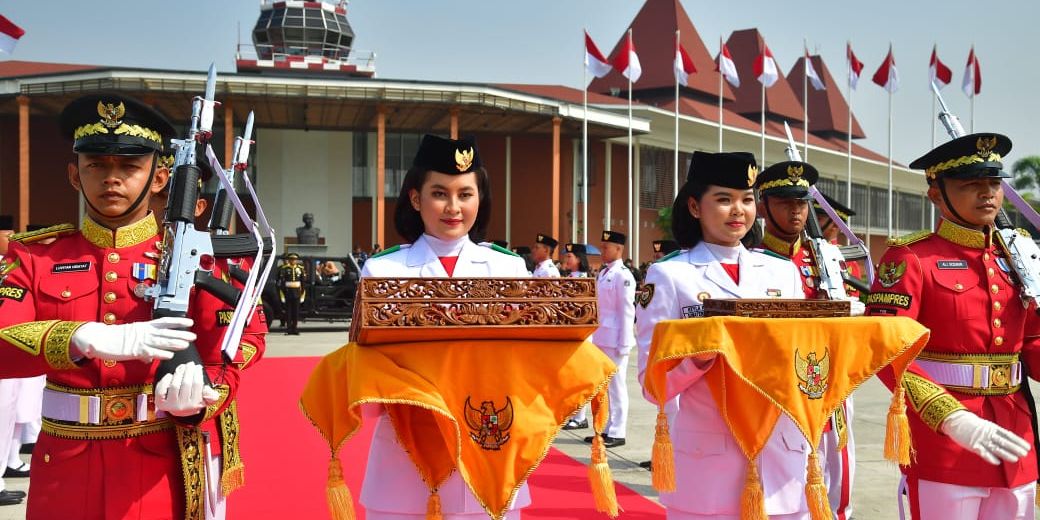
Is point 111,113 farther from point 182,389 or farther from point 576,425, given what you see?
point 576,425

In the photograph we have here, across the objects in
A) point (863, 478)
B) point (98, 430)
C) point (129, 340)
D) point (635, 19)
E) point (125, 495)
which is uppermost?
point (635, 19)

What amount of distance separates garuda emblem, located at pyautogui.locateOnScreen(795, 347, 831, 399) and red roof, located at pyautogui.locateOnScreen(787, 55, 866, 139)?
49345 millimetres

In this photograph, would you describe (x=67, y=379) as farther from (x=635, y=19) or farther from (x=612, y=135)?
(x=635, y=19)

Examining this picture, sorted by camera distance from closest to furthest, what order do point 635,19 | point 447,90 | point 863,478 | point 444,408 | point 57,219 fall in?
point 444,408 → point 863,478 → point 447,90 → point 57,219 → point 635,19

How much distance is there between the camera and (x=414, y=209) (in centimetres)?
314

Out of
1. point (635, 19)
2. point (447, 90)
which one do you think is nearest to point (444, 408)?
point (447, 90)

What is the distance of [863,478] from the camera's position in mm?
6469

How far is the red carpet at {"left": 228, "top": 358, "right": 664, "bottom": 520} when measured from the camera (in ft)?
17.6

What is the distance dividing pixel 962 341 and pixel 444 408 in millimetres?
2263

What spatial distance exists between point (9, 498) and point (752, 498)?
5117mm

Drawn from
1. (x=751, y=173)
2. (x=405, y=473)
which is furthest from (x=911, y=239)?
(x=405, y=473)

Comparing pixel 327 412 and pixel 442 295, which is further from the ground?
pixel 442 295

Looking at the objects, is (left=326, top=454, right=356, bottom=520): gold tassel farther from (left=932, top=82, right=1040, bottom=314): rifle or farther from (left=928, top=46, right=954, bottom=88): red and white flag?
(left=928, top=46, right=954, bottom=88): red and white flag

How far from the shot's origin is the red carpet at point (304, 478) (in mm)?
5379
